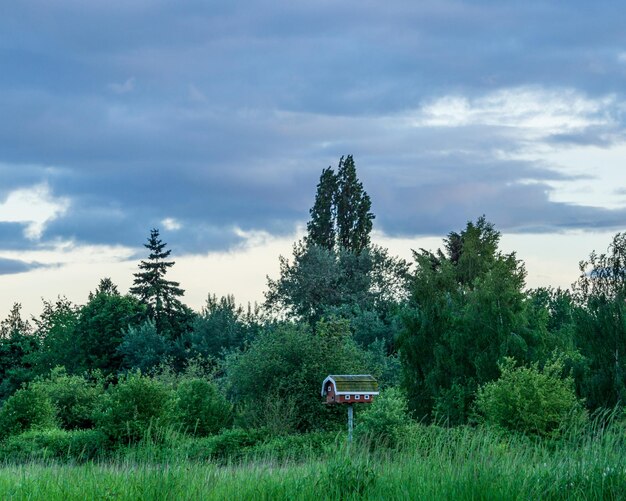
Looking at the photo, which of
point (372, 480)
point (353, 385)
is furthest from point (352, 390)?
point (372, 480)

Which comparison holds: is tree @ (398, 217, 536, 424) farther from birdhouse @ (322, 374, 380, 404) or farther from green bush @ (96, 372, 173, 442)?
green bush @ (96, 372, 173, 442)

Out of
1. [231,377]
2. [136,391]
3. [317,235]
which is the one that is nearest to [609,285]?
[231,377]

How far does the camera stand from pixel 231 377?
2880cm

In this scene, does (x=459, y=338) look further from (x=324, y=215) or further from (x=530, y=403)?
(x=324, y=215)

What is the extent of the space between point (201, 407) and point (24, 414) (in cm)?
611

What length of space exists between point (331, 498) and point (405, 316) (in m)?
21.1

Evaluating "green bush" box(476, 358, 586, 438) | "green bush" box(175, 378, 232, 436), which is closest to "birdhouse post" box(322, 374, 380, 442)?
"green bush" box(476, 358, 586, 438)

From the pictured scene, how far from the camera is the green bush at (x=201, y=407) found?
25797 mm

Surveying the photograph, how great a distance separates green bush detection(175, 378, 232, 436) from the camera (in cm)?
2580

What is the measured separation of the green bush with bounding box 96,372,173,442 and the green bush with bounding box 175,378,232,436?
2.21m

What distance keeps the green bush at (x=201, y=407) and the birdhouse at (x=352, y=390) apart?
5977 mm

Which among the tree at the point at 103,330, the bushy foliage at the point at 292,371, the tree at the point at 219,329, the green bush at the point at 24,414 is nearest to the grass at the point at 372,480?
the bushy foliage at the point at 292,371

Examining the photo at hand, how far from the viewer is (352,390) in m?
21.1

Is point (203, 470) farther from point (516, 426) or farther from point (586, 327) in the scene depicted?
point (586, 327)
